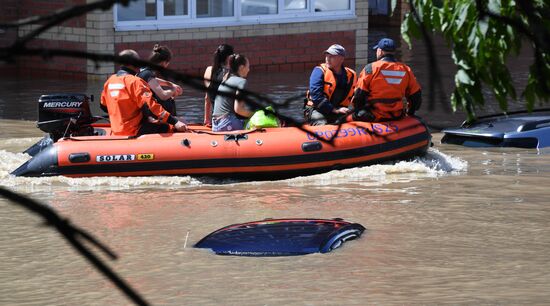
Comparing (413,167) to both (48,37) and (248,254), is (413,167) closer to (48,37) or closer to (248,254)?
(248,254)

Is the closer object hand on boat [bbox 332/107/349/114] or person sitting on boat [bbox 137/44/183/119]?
person sitting on boat [bbox 137/44/183/119]

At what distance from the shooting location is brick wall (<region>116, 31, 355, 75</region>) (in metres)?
19.2

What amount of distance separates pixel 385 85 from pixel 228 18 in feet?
27.9

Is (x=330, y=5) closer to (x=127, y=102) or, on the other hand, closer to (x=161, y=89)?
(x=161, y=89)

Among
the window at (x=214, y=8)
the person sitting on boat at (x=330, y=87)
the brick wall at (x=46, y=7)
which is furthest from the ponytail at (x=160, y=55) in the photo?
the window at (x=214, y=8)

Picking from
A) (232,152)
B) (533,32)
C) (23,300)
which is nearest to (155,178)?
(232,152)

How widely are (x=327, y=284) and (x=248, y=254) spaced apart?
0.92 meters

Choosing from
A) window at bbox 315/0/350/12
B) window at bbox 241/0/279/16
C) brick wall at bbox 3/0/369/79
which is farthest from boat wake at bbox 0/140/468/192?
window at bbox 315/0/350/12

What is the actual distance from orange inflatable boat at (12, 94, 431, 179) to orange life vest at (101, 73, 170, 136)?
0.17 meters

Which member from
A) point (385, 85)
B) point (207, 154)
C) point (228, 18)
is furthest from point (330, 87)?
point (228, 18)

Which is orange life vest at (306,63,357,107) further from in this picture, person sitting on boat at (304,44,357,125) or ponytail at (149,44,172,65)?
ponytail at (149,44,172,65)

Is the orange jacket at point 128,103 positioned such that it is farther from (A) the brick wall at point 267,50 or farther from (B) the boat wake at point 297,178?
(A) the brick wall at point 267,50

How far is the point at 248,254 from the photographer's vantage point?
Result: 26.5 feet

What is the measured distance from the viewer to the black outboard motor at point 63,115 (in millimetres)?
11445
